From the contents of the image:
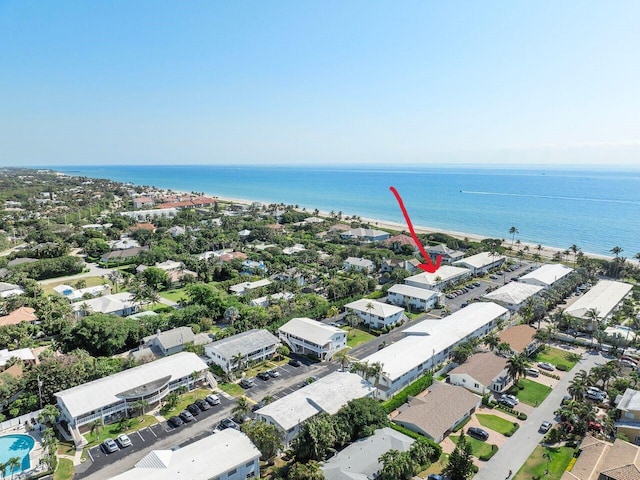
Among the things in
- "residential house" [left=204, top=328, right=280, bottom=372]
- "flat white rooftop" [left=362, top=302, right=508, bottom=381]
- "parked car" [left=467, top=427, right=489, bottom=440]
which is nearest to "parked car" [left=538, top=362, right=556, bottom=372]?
"flat white rooftop" [left=362, top=302, right=508, bottom=381]

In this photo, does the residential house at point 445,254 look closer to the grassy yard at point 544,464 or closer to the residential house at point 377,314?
the residential house at point 377,314

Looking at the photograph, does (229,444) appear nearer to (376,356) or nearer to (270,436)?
(270,436)

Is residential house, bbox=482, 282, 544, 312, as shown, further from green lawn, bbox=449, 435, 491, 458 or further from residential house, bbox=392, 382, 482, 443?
green lawn, bbox=449, 435, 491, 458

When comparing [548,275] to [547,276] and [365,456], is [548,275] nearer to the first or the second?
[547,276]

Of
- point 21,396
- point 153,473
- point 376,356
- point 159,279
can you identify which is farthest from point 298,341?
point 159,279

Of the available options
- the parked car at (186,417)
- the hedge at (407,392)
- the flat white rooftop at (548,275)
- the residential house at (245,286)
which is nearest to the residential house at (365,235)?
the flat white rooftop at (548,275)
